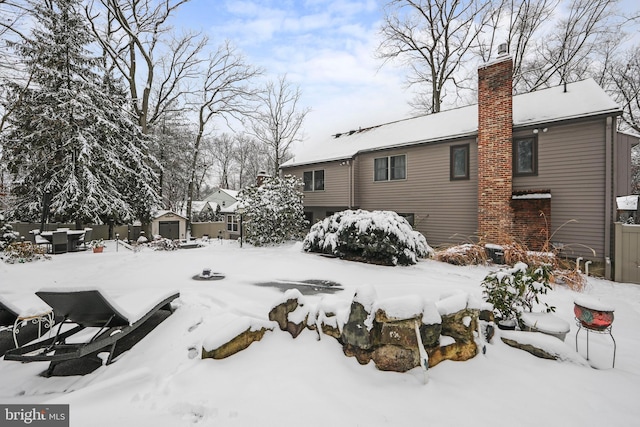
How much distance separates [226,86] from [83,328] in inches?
856

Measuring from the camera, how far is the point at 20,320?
12.6 ft

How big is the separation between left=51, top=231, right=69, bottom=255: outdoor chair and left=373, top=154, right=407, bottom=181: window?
1275 centimetres

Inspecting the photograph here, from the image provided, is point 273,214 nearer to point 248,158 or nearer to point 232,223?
point 232,223

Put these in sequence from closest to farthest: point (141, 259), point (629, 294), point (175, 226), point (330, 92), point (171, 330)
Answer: point (171, 330) < point (629, 294) < point (141, 259) < point (330, 92) < point (175, 226)

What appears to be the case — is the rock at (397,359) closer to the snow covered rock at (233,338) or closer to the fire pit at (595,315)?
the snow covered rock at (233,338)

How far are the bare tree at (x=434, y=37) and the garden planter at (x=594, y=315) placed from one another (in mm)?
19440

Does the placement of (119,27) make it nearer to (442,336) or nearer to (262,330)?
(262,330)

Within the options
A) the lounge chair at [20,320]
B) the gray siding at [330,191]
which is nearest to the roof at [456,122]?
the gray siding at [330,191]

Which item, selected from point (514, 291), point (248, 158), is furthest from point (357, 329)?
point (248, 158)

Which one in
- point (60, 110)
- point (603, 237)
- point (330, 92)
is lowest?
point (603, 237)

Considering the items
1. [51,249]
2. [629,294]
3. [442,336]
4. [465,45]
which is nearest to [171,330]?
[442,336]

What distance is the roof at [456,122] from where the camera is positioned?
9016mm

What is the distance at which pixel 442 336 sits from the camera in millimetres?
3439

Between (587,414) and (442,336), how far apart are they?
4.27 ft
